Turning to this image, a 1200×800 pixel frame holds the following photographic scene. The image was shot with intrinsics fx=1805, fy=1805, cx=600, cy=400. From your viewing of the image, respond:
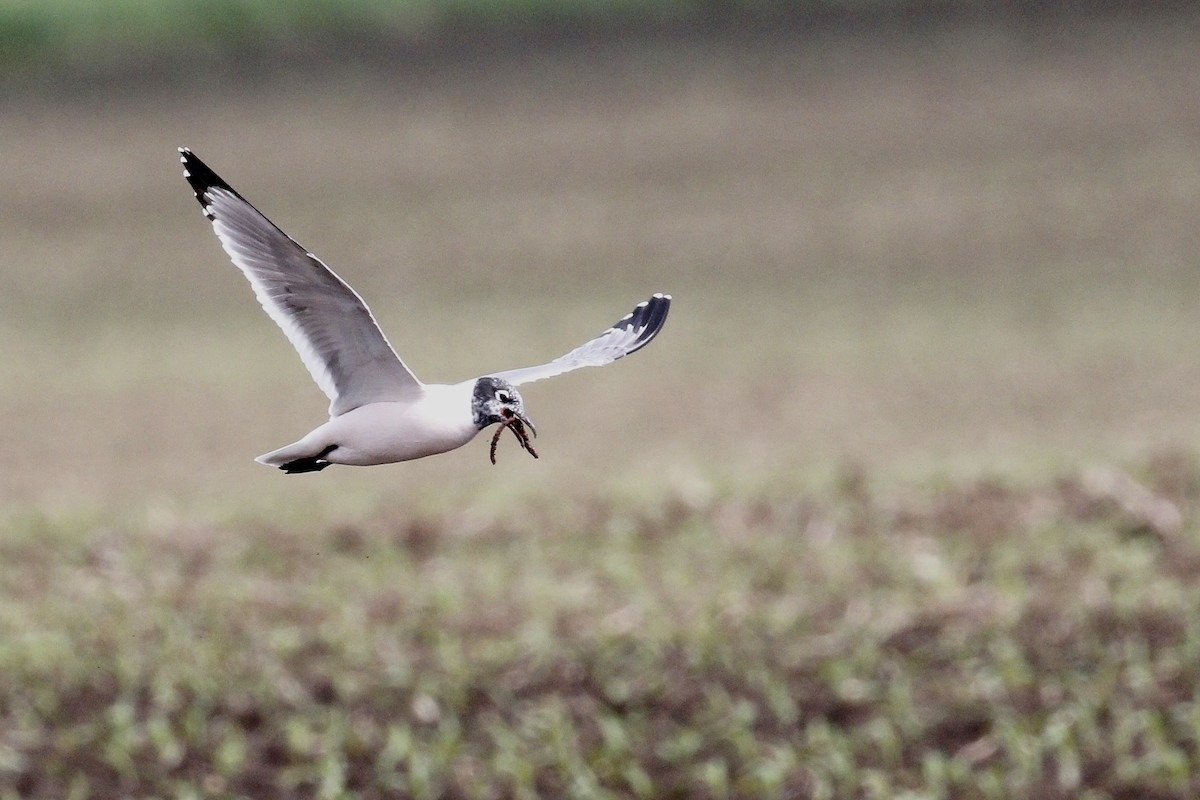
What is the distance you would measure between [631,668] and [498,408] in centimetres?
569

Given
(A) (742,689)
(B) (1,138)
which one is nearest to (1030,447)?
(A) (742,689)

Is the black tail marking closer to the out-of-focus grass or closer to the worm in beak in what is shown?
the worm in beak

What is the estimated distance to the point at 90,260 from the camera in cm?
1900

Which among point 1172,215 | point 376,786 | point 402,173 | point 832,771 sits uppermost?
point 402,173

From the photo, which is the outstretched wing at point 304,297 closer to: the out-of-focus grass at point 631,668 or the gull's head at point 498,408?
the gull's head at point 498,408

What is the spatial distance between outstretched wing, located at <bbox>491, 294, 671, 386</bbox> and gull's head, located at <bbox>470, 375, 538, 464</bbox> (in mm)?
199

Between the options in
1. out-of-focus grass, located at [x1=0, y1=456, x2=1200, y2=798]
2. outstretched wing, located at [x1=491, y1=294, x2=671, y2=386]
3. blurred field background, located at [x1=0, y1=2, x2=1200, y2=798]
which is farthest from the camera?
blurred field background, located at [x1=0, y1=2, x2=1200, y2=798]

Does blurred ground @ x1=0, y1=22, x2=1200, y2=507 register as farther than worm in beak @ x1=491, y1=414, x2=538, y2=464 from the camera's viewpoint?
Yes

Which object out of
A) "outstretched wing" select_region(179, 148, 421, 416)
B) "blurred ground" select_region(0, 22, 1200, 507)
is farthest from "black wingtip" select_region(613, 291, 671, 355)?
"blurred ground" select_region(0, 22, 1200, 507)

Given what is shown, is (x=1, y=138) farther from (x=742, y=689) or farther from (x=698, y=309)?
(x=742, y=689)

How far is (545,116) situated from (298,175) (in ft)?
9.98

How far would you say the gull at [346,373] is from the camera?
210cm

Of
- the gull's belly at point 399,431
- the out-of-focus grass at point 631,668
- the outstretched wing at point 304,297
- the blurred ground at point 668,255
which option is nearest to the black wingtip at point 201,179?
the outstretched wing at point 304,297

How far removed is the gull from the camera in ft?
6.89
